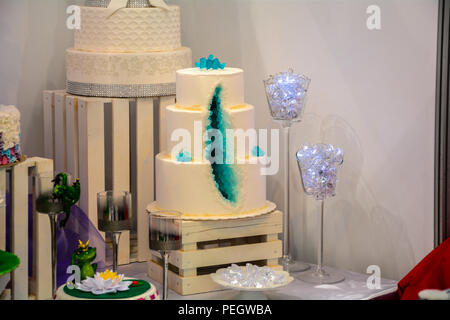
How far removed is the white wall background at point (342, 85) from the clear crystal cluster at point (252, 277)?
665mm

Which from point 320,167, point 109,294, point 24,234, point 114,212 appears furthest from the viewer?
point 320,167

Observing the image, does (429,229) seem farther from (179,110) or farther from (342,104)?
(179,110)

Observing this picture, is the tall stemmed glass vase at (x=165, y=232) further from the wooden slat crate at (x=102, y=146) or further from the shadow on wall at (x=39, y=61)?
the shadow on wall at (x=39, y=61)

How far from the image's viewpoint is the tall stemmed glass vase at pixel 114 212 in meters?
2.96

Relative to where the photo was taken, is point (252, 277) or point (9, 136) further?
point (252, 277)

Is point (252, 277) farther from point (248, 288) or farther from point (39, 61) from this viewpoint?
point (39, 61)

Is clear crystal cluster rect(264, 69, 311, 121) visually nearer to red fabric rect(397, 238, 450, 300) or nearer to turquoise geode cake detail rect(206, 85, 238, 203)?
turquoise geode cake detail rect(206, 85, 238, 203)

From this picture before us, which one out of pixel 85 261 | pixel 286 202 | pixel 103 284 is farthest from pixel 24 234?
pixel 286 202

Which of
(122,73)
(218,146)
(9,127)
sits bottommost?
(218,146)

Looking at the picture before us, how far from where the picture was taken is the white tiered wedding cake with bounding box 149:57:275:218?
3.51 meters

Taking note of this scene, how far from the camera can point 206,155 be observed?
3527mm

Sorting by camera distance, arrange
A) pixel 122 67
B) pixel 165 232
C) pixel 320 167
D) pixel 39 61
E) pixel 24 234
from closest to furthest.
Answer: pixel 165 232 → pixel 24 234 → pixel 320 167 → pixel 122 67 → pixel 39 61

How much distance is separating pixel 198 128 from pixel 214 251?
1.81ft

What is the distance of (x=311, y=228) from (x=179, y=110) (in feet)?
3.36
